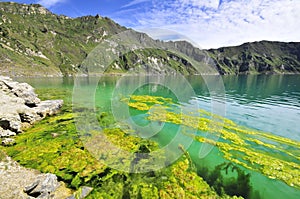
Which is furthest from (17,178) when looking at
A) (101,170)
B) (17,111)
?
(17,111)

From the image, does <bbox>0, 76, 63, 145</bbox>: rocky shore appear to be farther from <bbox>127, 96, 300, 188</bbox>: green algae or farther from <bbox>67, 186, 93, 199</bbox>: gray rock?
<bbox>127, 96, 300, 188</bbox>: green algae

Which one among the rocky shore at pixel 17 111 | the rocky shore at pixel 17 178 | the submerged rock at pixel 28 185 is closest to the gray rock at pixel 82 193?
the rocky shore at pixel 17 178

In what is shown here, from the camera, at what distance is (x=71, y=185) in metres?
10.1

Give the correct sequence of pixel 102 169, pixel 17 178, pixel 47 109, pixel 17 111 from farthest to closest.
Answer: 1. pixel 47 109
2. pixel 17 111
3. pixel 102 169
4. pixel 17 178

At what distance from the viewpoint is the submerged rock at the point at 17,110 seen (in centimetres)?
1652

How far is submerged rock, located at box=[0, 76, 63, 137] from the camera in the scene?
54.2ft

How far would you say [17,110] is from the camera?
63.2 ft

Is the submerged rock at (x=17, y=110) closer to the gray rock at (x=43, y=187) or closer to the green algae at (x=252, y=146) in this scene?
the gray rock at (x=43, y=187)

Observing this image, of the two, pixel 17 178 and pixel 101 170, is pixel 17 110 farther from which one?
pixel 101 170

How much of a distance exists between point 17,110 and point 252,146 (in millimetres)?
25745

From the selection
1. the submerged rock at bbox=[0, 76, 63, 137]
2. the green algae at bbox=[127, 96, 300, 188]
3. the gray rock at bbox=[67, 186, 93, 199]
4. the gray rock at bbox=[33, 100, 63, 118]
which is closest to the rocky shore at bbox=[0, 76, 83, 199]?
the submerged rock at bbox=[0, 76, 63, 137]

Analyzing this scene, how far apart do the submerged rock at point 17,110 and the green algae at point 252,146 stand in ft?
48.3

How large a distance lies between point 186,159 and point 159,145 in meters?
3.19

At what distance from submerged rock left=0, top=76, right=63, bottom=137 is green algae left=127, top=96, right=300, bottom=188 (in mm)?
Answer: 14736
